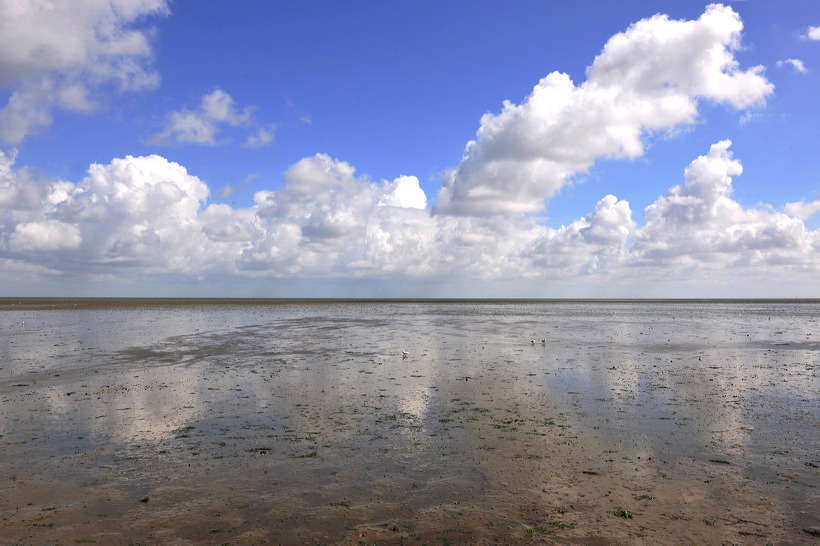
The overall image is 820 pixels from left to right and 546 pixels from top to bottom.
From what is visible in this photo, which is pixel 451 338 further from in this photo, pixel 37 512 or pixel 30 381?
pixel 37 512

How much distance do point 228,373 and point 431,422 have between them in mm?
13546

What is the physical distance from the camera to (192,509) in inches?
360

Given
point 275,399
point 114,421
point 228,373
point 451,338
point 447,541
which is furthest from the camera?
point 451,338

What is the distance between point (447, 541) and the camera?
7988 mm

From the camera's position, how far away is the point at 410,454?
12.2 metres

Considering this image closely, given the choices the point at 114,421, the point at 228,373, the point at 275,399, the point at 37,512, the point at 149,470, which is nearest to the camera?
the point at 37,512

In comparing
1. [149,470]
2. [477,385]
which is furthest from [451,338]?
[149,470]

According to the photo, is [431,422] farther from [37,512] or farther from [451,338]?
[451,338]

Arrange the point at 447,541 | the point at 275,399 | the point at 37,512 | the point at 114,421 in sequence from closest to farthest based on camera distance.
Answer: the point at 447,541 < the point at 37,512 < the point at 114,421 < the point at 275,399

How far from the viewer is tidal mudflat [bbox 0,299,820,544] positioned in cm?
853

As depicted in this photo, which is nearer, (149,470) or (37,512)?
(37,512)

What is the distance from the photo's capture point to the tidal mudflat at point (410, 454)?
28.0 ft

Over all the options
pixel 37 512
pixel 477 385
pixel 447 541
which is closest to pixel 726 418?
pixel 477 385

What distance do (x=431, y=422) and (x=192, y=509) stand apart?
25.7 ft
